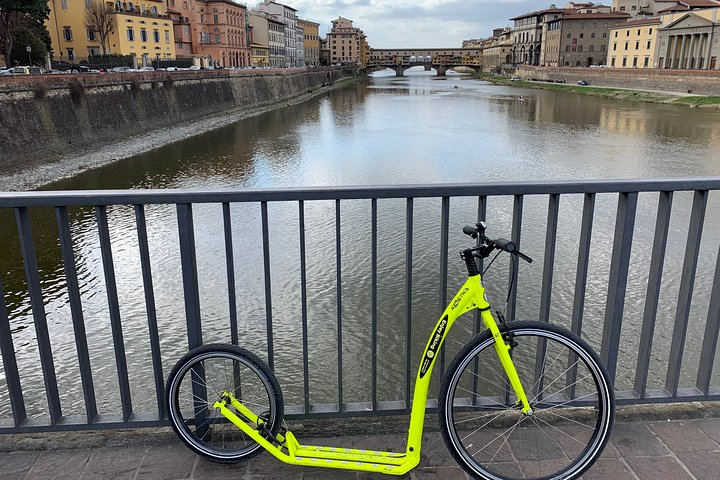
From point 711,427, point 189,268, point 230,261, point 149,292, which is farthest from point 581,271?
point 149,292

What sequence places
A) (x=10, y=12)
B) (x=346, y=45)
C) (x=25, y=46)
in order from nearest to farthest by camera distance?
(x=10, y=12)
(x=25, y=46)
(x=346, y=45)

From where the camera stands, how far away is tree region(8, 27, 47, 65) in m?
37.2

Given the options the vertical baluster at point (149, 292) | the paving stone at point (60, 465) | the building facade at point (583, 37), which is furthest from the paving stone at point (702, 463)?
the building facade at point (583, 37)

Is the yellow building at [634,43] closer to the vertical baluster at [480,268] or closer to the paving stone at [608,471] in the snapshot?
the vertical baluster at [480,268]

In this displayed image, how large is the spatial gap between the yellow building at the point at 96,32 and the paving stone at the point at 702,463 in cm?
4948

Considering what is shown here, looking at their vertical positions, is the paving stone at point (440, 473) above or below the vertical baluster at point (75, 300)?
below

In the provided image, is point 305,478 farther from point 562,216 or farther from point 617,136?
point 617,136

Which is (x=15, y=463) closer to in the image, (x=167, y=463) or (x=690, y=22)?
(x=167, y=463)

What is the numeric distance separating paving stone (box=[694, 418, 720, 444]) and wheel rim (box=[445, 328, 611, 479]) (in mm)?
479

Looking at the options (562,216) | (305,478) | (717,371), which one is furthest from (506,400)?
(562,216)

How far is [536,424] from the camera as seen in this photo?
261 centimetres

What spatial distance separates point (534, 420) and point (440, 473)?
0.61 m

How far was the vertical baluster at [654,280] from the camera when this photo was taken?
2483 millimetres

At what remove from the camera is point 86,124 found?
24.9 m
